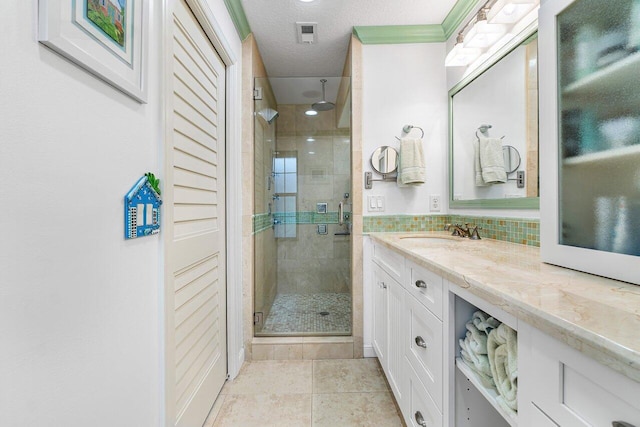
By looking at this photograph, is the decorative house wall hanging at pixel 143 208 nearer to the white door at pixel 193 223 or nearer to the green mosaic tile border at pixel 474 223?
the white door at pixel 193 223

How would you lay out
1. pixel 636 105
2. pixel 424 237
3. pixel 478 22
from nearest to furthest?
pixel 636 105
pixel 478 22
pixel 424 237

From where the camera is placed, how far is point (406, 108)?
2.02m

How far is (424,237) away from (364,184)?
570 millimetres

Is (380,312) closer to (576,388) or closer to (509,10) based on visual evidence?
(576,388)

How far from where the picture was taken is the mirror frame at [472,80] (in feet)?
4.31

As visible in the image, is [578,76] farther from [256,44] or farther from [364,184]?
[256,44]

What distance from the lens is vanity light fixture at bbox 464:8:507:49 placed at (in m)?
1.50

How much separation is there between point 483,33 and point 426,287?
5.06 feet

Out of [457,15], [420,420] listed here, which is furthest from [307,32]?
[420,420]

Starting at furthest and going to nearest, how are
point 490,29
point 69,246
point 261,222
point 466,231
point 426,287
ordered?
point 261,222 → point 466,231 → point 490,29 → point 426,287 → point 69,246

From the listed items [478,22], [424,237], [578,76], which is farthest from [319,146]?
[578,76]

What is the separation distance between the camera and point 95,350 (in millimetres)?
659

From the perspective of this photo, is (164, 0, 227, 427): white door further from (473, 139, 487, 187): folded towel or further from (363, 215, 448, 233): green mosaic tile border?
(473, 139, 487, 187): folded towel

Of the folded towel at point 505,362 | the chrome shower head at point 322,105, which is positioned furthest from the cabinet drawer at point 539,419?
the chrome shower head at point 322,105
